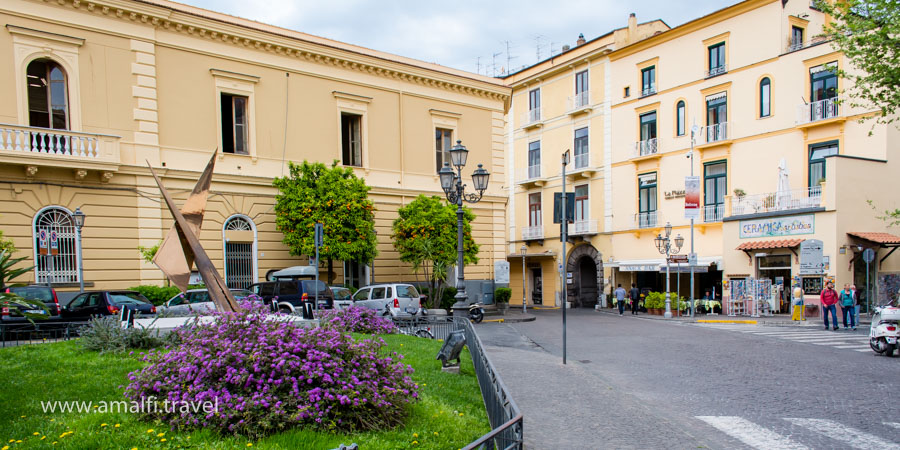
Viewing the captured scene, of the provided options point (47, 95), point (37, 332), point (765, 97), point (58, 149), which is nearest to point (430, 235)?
point (58, 149)

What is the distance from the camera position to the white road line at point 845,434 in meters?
6.70

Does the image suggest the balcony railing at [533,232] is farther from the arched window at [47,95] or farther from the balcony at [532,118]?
the arched window at [47,95]

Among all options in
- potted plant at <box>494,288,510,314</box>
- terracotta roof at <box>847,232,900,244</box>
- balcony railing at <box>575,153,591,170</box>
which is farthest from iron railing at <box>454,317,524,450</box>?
balcony railing at <box>575,153,591,170</box>

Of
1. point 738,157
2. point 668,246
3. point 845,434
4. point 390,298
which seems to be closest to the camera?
point 845,434

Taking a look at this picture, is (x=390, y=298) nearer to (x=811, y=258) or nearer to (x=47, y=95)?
(x=47, y=95)

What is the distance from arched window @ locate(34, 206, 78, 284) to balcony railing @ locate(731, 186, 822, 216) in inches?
1102

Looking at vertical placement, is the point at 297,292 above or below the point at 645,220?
below

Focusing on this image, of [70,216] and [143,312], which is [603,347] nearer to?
[143,312]

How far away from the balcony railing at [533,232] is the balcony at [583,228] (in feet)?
8.38

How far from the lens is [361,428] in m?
5.55

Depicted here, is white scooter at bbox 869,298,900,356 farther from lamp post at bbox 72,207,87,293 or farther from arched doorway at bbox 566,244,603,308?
arched doorway at bbox 566,244,603,308

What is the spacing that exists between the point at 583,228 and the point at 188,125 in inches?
937

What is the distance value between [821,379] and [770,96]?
20977 millimetres

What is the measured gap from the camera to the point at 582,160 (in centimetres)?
3725
